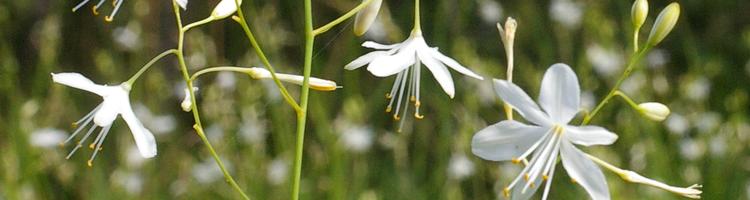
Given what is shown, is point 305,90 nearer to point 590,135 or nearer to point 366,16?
point 366,16

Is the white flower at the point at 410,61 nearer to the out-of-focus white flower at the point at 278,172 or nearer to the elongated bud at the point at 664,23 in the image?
the elongated bud at the point at 664,23

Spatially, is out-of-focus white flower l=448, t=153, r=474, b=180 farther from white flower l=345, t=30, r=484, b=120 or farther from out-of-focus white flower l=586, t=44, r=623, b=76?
white flower l=345, t=30, r=484, b=120

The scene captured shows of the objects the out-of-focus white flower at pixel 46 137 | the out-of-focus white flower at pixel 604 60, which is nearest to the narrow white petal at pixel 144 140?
the out-of-focus white flower at pixel 46 137

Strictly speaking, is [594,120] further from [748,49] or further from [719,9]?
[719,9]

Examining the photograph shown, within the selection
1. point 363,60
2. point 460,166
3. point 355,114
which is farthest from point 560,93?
point 460,166

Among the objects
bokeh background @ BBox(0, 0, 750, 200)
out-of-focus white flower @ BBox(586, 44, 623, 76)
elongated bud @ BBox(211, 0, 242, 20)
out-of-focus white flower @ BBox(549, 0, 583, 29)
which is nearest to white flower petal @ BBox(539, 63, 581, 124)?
elongated bud @ BBox(211, 0, 242, 20)
